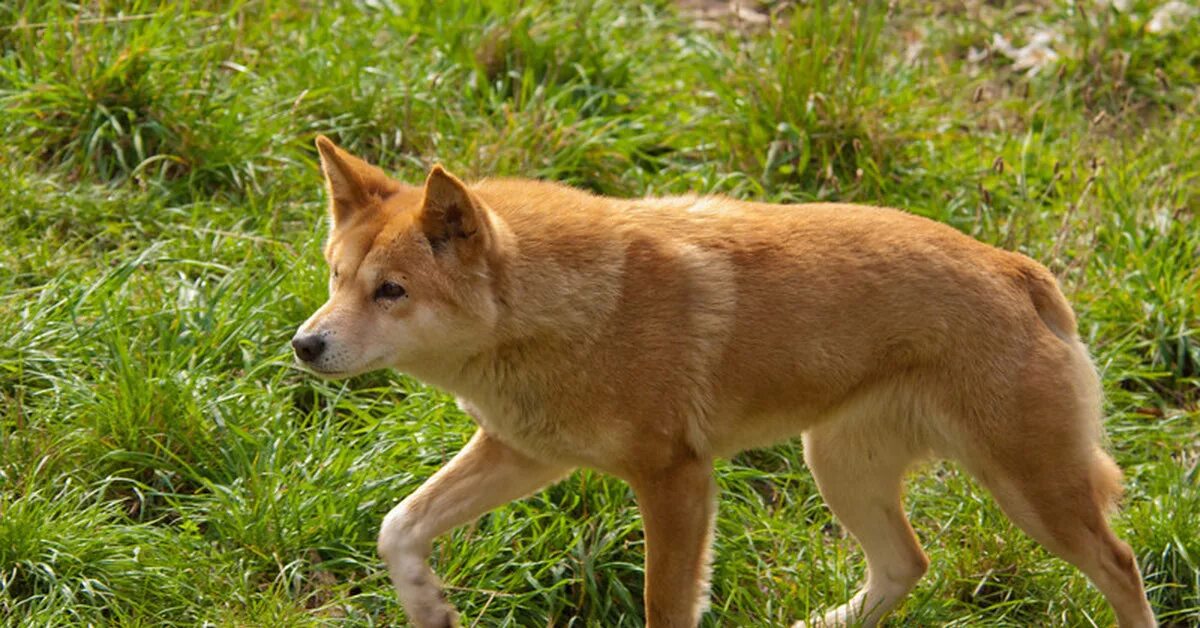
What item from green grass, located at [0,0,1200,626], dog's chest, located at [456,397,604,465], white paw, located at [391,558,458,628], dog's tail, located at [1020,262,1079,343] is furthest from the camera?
green grass, located at [0,0,1200,626]

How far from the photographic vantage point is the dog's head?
4414mm

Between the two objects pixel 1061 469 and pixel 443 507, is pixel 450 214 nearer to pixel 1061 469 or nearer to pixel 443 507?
pixel 443 507

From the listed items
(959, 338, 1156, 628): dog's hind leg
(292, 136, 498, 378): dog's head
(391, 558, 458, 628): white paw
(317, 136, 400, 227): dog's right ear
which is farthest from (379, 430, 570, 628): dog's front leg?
(959, 338, 1156, 628): dog's hind leg

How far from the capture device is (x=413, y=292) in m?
4.51

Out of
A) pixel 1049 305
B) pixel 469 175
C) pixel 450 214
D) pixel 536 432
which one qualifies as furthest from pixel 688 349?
pixel 469 175

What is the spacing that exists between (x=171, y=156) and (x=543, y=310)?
111 inches

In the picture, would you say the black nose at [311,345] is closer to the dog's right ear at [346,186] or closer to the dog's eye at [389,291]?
the dog's eye at [389,291]

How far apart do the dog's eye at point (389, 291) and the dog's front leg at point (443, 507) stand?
2.11 feet

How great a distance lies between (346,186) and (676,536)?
4.72 ft

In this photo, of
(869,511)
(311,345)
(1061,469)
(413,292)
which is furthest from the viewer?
(869,511)

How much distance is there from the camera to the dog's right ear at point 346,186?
15.7 ft

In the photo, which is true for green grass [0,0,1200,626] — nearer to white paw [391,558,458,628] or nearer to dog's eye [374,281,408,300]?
white paw [391,558,458,628]

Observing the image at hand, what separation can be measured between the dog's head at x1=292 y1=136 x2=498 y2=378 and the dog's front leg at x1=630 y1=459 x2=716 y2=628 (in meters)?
0.69

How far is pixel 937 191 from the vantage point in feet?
24.2
